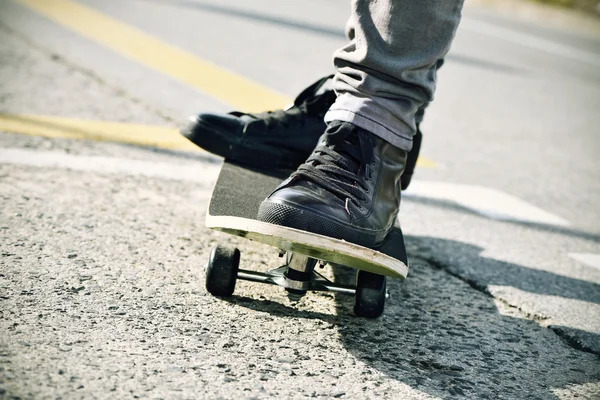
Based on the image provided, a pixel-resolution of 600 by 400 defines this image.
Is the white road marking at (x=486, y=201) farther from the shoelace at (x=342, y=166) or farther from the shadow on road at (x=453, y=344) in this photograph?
the shoelace at (x=342, y=166)

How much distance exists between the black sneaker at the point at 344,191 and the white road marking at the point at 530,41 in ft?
23.4

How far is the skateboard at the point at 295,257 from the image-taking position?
75.3 inches

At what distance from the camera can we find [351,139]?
7.04 ft

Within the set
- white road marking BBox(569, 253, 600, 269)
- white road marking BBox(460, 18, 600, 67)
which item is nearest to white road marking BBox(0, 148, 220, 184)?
white road marking BBox(569, 253, 600, 269)

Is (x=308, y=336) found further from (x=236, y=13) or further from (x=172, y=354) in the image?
(x=236, y=13)

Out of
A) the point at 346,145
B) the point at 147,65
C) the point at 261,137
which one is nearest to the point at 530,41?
the point at 147,65

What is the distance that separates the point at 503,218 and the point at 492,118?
81.5 inches

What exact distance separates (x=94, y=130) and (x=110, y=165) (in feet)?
1.65

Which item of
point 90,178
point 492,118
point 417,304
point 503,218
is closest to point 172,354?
point 417,304

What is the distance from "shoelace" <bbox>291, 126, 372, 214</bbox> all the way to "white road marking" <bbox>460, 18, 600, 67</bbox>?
7.18 m

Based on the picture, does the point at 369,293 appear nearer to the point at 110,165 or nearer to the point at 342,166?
the point at 342,166

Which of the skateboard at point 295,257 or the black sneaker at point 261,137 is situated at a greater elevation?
the black sneaker at point 261,137

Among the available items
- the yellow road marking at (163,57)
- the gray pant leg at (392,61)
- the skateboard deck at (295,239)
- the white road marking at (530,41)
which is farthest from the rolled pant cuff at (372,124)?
the white road marking at (530,41)

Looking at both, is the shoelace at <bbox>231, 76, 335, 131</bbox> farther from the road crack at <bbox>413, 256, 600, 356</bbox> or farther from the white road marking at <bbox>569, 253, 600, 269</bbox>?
the white road marking at <bbox>569, 253, 600, 269</bbox>
